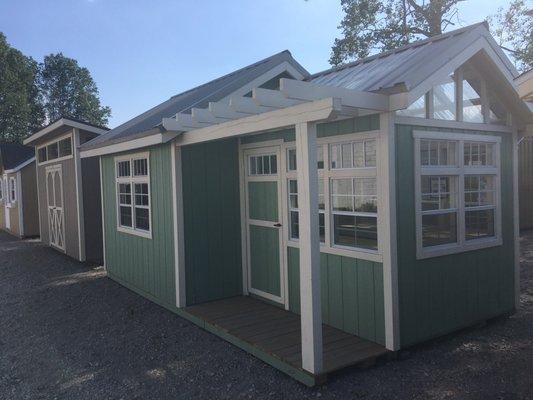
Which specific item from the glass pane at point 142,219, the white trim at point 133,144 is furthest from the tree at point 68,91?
the glass pane at point 142,219

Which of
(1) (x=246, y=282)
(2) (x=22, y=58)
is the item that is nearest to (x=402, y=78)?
(1) (x=246, y=282)

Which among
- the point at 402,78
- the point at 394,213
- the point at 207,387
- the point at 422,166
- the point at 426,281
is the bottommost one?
the point at 207,387

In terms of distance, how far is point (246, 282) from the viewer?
6.77 meters

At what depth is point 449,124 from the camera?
16.4 feet

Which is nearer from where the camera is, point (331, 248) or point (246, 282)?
point (331, 248)

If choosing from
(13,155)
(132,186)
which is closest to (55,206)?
(132,186)

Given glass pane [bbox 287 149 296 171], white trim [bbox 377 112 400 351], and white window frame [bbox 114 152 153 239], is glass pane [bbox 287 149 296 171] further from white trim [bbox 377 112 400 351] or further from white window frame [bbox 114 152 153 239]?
white window frame [bbox 114 152 153 239]

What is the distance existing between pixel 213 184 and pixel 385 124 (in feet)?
9.20

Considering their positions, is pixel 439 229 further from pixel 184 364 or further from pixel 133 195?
pixel 133 195

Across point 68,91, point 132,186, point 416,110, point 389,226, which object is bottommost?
point 389,226

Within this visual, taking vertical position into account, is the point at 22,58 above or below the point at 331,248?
above

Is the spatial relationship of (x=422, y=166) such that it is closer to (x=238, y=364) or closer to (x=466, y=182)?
(x=466, y=182)

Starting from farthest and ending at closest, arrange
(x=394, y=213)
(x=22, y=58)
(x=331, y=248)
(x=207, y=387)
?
(x=22, y=58), (x=331, y=248), (x=394, y=213), (x=207, y=387)

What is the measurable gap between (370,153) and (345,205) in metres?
0.63
